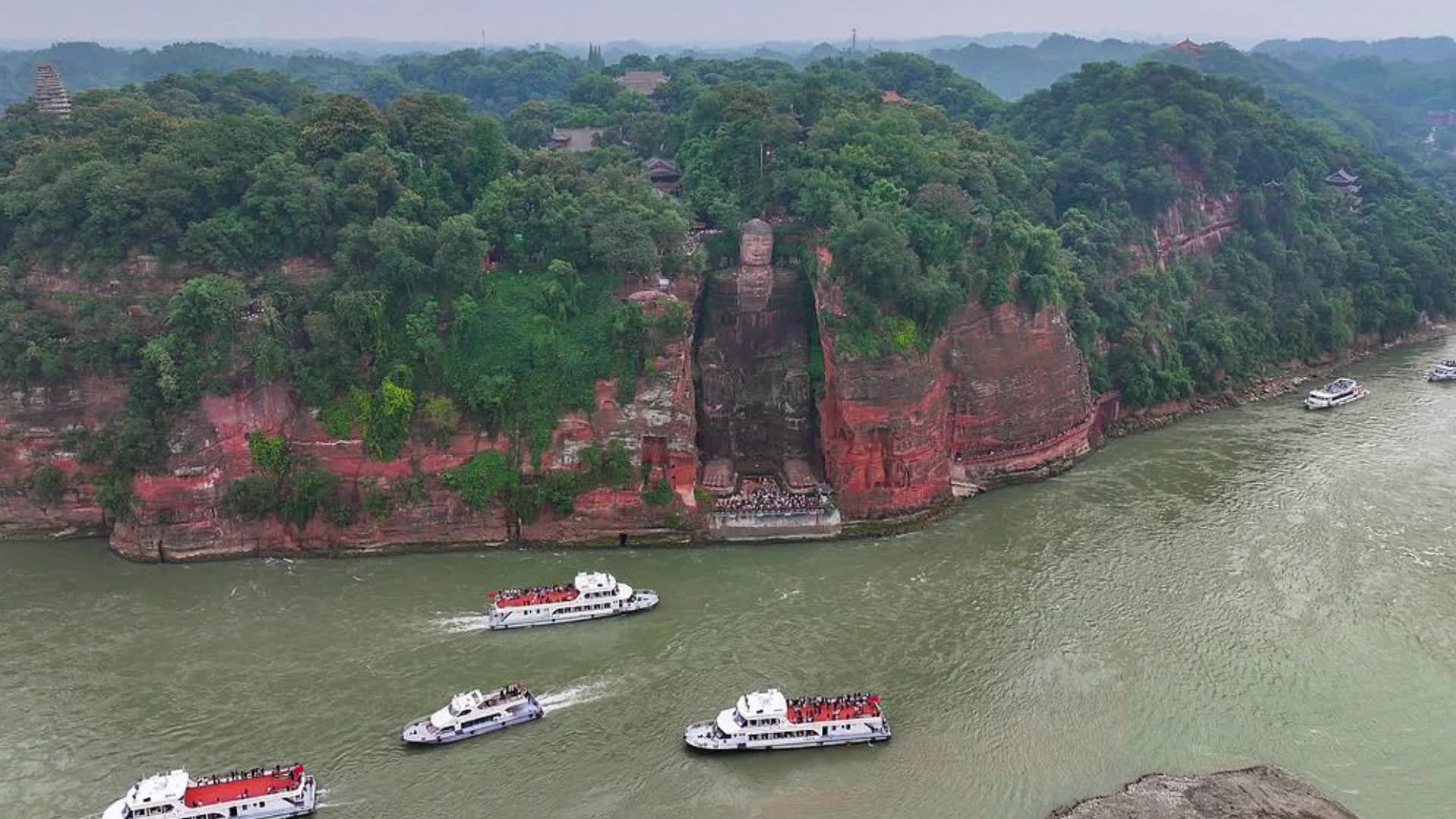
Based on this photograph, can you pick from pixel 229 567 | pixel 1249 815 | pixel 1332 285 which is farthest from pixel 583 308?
pixel 1332 285

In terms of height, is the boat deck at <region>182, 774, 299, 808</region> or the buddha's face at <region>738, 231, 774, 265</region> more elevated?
the buddha's face at <region>738, 231, 774, 265</region>

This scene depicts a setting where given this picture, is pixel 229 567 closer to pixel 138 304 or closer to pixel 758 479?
pixel 138 304

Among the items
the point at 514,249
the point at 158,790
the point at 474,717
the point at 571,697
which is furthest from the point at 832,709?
the point at 514,249

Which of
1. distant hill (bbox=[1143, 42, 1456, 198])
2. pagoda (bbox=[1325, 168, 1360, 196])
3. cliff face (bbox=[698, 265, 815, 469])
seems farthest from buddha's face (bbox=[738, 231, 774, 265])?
distant hill (bbox=[1143, 42, 1456, 198])

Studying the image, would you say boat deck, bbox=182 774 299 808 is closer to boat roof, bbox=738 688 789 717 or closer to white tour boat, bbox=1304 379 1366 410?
boat roof, bbox=738 688 789 717

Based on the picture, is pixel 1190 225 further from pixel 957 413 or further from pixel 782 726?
pixel 782 726

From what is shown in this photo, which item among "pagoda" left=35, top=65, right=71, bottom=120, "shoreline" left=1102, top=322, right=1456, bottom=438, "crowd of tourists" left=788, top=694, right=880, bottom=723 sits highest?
"pagoda" left=35, top=65, right=71, bottom=120
